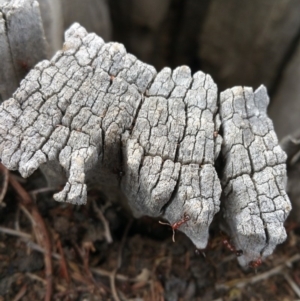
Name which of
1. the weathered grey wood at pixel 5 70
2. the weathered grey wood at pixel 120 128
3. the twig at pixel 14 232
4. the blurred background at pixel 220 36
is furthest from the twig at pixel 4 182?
the blurred background at pixel 220 36

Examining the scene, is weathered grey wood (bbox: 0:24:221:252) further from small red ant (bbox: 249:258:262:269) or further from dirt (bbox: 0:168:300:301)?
dirt (bbox: 0:168:300:301)

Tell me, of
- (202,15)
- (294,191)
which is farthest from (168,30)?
(294,191)

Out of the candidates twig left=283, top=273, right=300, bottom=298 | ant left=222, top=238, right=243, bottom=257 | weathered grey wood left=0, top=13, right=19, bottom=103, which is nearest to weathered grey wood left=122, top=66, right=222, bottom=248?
ant left=222, top=238, right=243, bottom=257

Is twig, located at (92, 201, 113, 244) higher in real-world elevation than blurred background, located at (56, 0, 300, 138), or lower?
lower

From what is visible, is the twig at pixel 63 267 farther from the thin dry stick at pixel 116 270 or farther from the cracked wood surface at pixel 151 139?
the cracked wood surface at pixel 151 139

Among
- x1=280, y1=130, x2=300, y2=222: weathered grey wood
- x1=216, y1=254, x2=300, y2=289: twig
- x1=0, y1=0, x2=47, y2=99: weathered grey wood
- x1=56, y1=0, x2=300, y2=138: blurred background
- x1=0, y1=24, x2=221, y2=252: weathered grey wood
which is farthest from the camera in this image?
x1=56, y1=0, x2=300, y2=138: blurred background
